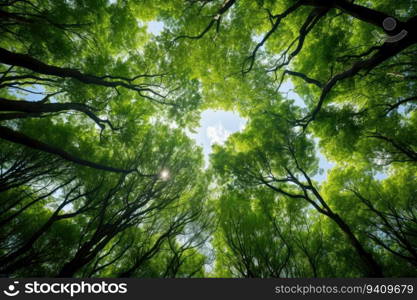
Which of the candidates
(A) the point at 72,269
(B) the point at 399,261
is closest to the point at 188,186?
(A) the point at 72,269

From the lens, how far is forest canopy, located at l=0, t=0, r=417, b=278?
223 inches

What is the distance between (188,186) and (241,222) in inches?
164

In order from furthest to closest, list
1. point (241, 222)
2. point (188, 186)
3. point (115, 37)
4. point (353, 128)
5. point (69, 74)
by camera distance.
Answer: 1. point (241, 222)
2. point (188, 186)
3. point (353, 128)
4. point (115, 37)
5. point (69, 74)

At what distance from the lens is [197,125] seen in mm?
7812

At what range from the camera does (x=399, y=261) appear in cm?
1035

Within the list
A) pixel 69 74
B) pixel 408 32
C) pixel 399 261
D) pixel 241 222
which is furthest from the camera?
pixel 399 261

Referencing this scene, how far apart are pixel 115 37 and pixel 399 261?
20446mm

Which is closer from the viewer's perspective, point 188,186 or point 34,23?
point 34,23

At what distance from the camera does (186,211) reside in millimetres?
8453

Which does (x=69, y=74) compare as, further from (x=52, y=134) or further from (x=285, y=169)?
(x=285, y=169)

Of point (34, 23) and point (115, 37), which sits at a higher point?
point (115, 37)

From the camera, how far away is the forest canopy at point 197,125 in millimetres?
5672

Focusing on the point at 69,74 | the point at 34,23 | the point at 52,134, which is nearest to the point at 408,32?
the point at 69,74

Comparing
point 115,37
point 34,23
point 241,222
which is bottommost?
point 241,222
